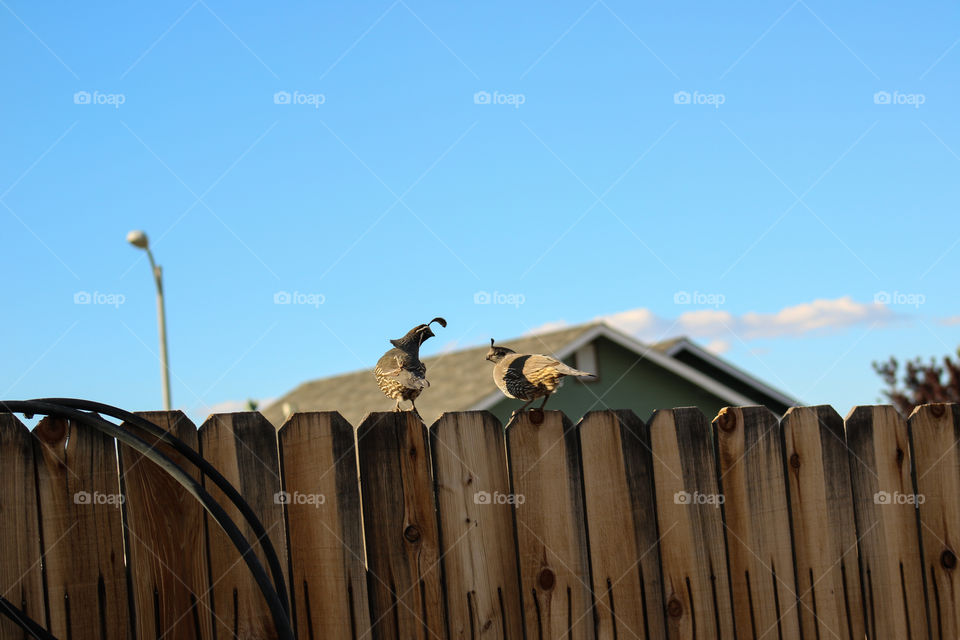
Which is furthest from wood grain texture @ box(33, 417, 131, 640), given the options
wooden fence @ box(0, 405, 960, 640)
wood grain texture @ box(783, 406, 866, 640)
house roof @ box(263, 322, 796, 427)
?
house roof @ box(263, 322, 796, 427)

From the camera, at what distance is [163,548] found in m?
2.98

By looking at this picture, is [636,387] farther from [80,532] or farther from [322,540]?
[80,532]

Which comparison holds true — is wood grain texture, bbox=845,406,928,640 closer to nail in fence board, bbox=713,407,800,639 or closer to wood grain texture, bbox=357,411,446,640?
nail in fence board, bbox=713,407,800,639

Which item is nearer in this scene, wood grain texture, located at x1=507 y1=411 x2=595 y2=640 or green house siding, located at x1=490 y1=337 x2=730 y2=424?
wood grain texture, located at x1=507 y1=411 x2=595 y2=640

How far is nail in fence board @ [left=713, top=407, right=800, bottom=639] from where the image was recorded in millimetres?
3471

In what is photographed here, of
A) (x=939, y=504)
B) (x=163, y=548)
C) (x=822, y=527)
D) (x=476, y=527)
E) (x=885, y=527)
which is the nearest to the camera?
(x=163, y=548)

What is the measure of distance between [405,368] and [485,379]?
40.7 feet

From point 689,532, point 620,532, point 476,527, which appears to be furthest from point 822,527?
point 476,527

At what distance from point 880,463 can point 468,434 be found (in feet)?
6.42

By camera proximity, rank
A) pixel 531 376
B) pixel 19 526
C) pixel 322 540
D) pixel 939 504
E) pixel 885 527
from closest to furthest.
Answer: pixel 19 526
pixel 322 540
pixel 531 376
pixel 885 527
pixel 939 504

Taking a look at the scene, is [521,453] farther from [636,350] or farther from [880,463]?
[636,350]

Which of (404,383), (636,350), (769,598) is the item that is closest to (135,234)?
(636,350)

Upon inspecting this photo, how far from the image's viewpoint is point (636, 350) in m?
15.3

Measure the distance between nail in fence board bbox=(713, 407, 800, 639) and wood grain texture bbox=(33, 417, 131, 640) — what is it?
2.43 metres
